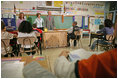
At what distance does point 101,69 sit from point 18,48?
2.03m

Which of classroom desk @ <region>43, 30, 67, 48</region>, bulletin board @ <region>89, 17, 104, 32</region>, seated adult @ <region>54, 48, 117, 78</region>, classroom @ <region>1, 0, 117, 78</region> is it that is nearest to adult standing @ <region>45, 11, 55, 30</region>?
classroom @ <region>1, 0, 117, 78</region>

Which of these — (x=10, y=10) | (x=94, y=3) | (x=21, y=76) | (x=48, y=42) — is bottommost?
(x=48, y=42)

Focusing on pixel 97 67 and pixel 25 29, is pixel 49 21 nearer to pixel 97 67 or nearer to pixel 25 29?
pixel 25 29

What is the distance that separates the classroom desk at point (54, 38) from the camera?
3.44m

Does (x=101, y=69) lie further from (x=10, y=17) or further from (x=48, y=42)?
(x=10, y=17)

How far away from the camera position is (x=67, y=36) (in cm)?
374

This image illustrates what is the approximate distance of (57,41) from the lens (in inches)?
142

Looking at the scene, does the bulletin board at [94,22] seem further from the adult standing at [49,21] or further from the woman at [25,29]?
the woman at [25,29]

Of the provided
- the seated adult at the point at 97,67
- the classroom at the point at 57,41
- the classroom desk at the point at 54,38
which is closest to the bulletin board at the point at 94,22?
the classroom at the point at 57,41

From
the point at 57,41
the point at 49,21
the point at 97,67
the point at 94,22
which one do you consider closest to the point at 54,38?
the point at 57,41

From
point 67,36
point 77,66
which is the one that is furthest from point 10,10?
point 77,66

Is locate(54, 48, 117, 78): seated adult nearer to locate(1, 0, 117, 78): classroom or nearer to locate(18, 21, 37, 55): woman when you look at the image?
locate(1, 0, 117, 78): classroom

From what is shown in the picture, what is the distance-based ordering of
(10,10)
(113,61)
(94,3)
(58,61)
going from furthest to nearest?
(94,3) → (10,10) → (58,61) → (113,61)

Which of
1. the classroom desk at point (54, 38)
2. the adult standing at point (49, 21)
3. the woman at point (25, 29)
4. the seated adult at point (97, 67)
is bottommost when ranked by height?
the classroom desk at point (54, 38)
